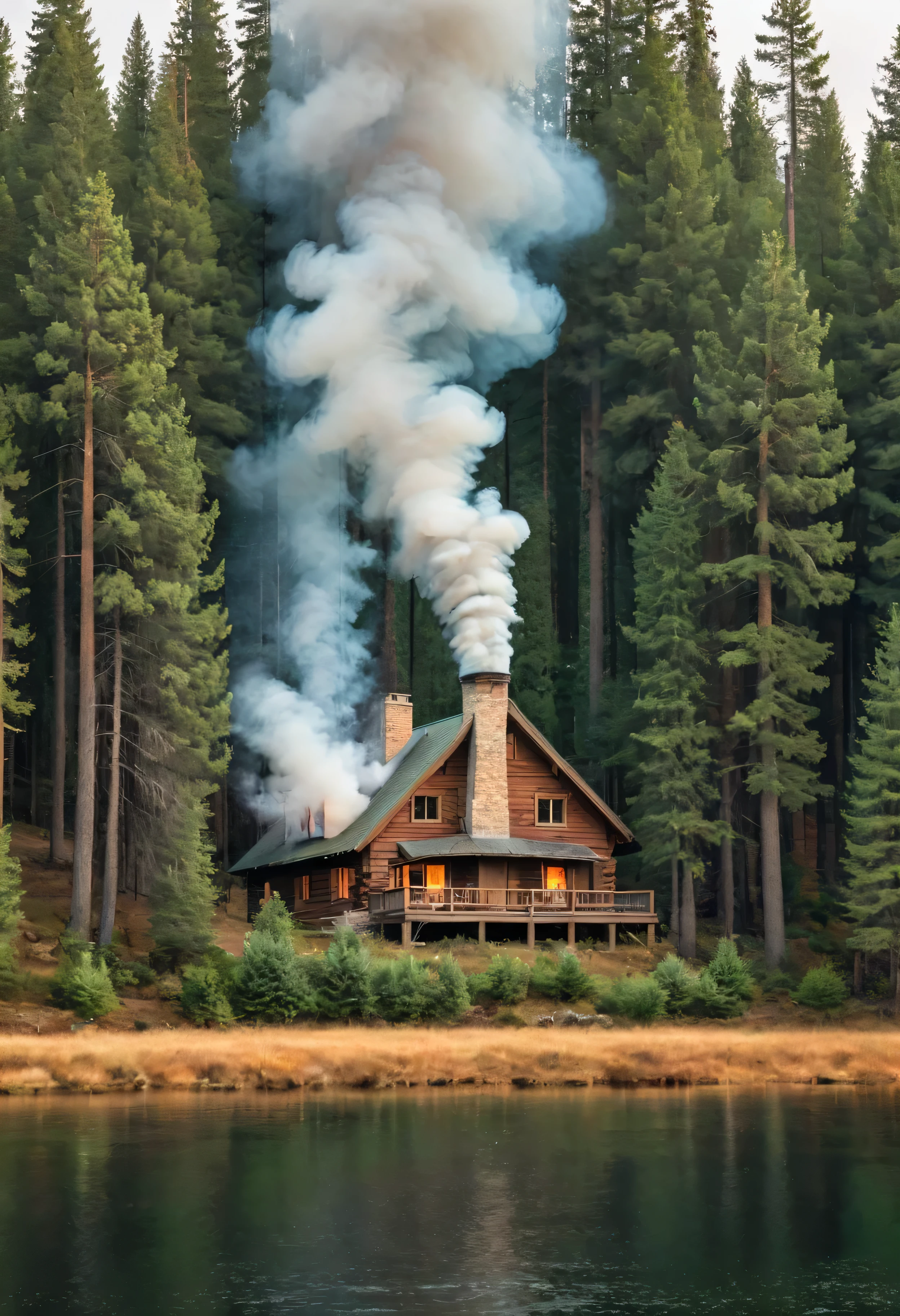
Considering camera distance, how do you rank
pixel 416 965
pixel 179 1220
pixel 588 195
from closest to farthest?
pixel 179 1220
pixel 416 965
pixel 588 195

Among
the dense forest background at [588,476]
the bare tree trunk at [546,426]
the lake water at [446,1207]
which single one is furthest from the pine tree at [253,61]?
the lake water at [446,1207]

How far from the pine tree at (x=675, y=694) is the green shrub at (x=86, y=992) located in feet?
61.3

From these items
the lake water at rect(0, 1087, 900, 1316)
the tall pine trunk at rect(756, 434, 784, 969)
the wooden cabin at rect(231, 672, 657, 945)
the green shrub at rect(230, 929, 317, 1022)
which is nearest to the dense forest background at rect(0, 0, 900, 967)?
the tall pine trunk at rect(756, 434, 784, 969)

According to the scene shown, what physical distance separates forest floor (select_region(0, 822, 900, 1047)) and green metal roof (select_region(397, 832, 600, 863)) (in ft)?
8.33

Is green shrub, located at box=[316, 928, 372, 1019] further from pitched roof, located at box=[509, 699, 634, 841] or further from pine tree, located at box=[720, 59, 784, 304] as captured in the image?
pine tree, located at box=[720, 59, 784, 304]

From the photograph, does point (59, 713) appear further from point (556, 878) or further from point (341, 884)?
point (556, 878)

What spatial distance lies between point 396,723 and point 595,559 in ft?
39.6

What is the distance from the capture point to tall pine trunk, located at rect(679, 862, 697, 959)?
1853 inches

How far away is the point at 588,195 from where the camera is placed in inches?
2347

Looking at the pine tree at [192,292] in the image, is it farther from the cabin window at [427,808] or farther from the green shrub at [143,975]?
the green shrub at [143,975]

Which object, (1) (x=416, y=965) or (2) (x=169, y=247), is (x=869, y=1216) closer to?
(1) (x=416, y=965)

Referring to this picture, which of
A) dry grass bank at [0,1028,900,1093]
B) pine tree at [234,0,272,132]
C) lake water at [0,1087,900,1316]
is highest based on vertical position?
pine tree at [234,0,272,132]

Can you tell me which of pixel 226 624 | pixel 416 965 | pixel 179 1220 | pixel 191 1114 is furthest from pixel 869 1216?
pixel 226 624

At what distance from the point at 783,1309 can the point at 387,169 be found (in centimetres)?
3881
